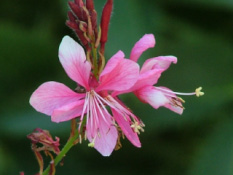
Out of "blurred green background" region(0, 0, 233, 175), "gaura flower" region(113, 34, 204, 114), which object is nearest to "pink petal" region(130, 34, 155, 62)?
"gaura flower" region(113, 34, 204, 114)

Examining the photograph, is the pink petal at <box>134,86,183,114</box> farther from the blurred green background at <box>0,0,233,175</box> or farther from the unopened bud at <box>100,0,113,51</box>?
the blurred green background at <box>0,0,233,175</box>

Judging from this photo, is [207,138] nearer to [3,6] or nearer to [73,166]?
[73,166]

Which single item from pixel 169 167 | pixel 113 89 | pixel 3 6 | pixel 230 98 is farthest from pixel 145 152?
pixel 113 89

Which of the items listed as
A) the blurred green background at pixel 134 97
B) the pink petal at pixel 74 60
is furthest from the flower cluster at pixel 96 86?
the blurred green background at pixel 134 97

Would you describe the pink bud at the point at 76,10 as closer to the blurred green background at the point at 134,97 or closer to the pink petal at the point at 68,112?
the pink petal at the point at 68,112

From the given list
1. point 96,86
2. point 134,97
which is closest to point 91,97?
point 96,86

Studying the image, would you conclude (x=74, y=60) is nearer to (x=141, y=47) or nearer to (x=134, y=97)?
(x=141, y=47)
